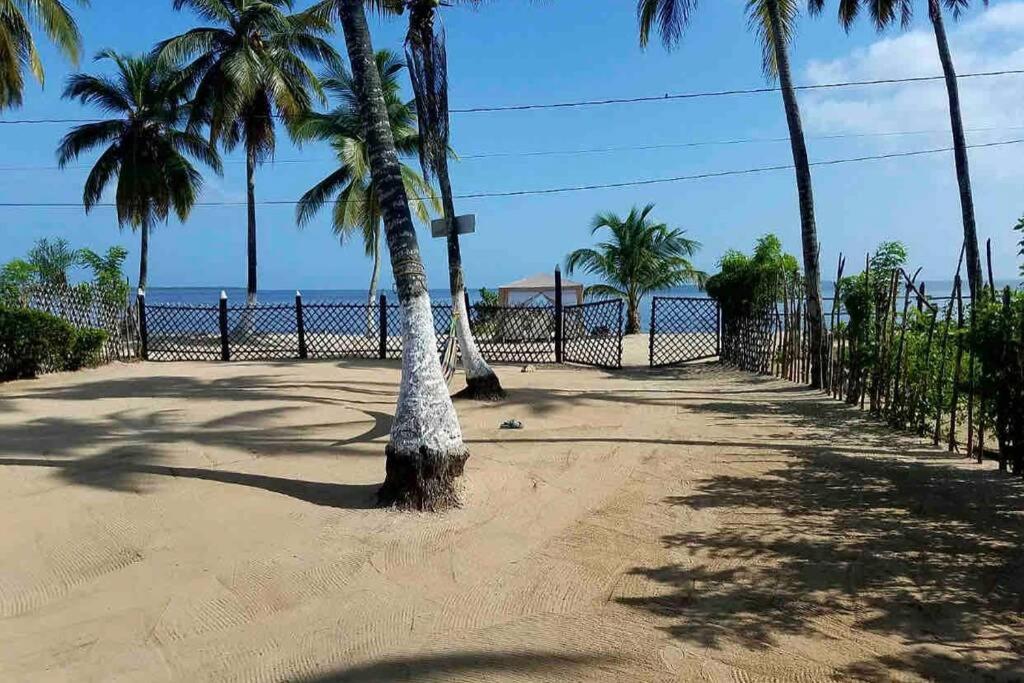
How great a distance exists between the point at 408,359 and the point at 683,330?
12861 millimetres

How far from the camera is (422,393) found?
205 inches

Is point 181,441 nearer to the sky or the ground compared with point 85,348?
nearer to the ground

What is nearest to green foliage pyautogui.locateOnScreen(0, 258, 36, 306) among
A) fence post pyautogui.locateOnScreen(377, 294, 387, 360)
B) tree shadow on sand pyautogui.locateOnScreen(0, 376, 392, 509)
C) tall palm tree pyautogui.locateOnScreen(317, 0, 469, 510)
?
tree shadow on sand pyautogui.locateOnScreen(0, 376, 392, 509)

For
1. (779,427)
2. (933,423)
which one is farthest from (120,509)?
(933,423)

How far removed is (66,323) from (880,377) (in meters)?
13.4

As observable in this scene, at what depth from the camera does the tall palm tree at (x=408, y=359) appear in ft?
16.7

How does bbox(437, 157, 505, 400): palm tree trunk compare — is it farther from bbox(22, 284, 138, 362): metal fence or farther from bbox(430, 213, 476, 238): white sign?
bbox(22, 284, 138, 362): metal fence

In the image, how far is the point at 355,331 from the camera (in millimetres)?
→ 18516

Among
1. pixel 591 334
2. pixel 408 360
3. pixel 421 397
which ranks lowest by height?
pixel 421 397

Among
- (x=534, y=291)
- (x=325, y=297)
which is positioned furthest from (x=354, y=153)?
(x=325, y=297)

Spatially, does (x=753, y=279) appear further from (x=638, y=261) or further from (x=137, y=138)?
(x=137, y=138)

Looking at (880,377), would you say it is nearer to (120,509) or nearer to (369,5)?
(120,509)

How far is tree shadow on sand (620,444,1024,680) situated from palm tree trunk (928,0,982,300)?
7255mm

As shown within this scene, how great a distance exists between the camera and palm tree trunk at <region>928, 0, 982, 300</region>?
11656mm
